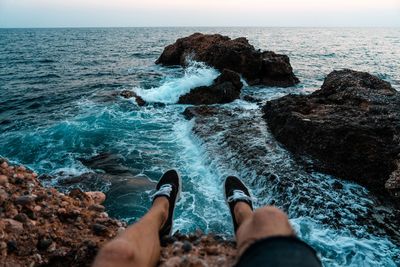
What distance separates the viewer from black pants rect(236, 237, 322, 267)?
2.04 meters

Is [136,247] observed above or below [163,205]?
above

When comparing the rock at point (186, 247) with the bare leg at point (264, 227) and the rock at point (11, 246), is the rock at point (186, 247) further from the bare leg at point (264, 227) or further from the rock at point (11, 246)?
the rock at point (11, 246)

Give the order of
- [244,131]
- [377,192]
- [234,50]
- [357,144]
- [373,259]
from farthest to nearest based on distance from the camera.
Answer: [234,50], [244,131], [357,144], [377,192], [373,259]

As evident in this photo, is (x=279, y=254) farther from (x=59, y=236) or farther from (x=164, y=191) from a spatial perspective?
(x=59, y=236)

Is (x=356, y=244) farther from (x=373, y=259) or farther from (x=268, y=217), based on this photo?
(x=268, y=217)

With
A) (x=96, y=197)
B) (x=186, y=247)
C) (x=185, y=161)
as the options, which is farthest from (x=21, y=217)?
(x=185, y=161)

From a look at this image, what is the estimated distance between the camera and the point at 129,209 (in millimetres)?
7191

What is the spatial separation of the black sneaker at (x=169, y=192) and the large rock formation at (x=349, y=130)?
4.35 metres

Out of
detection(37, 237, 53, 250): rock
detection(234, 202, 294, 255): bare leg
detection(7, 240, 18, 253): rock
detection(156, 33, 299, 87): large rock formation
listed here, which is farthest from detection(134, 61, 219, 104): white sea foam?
detection(234, 202, 294, 255): bare leg

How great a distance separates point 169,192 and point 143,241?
168cm

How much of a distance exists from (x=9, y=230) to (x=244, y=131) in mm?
8146

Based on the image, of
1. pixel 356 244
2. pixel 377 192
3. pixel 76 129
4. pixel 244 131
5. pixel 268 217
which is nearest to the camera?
pixel 268 217

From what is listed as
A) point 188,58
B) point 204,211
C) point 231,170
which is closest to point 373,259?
point 204,211

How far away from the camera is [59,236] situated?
4.02 meters
